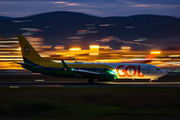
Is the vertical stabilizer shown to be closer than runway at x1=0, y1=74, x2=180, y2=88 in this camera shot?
No

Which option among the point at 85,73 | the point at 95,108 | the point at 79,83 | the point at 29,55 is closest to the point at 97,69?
the point at 85,73

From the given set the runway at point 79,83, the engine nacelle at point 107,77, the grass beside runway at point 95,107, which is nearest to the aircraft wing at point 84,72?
the engine nacelle at point 107,77

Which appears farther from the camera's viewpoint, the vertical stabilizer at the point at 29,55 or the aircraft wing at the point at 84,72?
the vertical stabilizer at the point at 29,55

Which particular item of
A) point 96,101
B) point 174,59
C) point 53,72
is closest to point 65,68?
point 53,72

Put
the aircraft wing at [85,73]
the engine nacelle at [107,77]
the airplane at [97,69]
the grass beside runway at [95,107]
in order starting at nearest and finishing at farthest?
the grass beside runway at [95,107] → the engine nacelle at [107,77] → the aircraft wing at [85,73] → the airplane at [97,69]

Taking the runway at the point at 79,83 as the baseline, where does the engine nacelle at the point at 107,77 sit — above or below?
above

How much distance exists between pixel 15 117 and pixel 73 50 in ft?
572

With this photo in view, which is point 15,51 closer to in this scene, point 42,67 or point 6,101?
point 42,67

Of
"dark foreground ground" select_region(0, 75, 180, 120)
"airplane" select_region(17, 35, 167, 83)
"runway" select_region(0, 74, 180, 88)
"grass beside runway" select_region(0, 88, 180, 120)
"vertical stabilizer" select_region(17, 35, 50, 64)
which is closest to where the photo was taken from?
"dark foreground ground" select_region(0, 75, 180, 120)

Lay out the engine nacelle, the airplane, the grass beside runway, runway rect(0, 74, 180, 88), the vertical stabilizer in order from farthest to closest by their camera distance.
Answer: the vertical stabilizer
the airplane
the engine nacelle
runway rect(0, 74, 180, 88)
the grass beside runway

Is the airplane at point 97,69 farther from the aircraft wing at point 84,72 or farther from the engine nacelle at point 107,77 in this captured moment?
the engine nacelle at point 107,77

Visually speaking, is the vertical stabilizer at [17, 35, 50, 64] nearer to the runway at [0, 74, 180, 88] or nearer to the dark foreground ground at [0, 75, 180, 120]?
the runway at [0, 74, 180, 88]

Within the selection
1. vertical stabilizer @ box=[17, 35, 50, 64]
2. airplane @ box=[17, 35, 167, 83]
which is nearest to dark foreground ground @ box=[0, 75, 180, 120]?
airplane @ box=[17, 35, 167, 83]

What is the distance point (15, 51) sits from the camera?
646 feet
